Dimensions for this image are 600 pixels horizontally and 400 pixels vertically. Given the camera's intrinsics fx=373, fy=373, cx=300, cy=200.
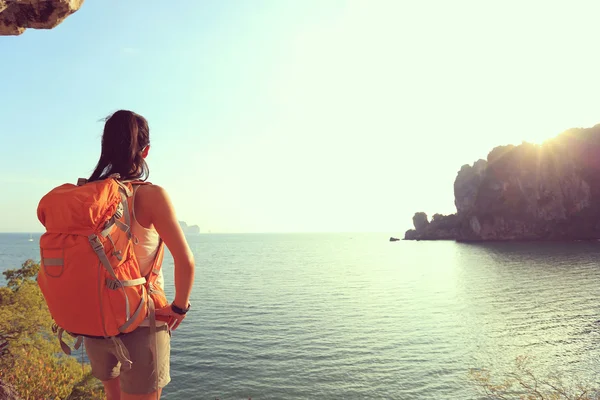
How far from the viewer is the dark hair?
2539 mm

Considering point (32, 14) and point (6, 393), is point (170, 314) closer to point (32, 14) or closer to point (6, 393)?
point (32, 14)

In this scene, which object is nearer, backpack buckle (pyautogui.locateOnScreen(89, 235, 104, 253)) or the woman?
backpack buckle (pyautogui.locateOnScreen(89, 235, 104, 253))

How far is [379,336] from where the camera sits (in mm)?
30781

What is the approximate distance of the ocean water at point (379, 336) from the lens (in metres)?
21.7

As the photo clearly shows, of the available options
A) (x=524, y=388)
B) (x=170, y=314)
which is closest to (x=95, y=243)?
(x=170, y=314)

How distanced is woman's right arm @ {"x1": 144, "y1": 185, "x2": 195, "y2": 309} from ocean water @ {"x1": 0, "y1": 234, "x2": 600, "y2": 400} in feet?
67.1

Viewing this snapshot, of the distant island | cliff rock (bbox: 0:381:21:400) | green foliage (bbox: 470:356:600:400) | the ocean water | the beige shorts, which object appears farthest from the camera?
the distant island

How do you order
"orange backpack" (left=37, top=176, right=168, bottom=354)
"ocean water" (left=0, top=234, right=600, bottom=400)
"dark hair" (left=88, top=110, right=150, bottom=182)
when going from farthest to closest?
1. "ocean water" (left=0, top=234, right=600, bottom=400)
2. "dark hair" (left=88, top=110, right=150, bottom=182)
3. "orange backpack" (left=37, top=176, right=168, bottom=354)

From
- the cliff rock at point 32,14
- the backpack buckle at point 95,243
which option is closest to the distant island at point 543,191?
the cliff rock at point 32,14

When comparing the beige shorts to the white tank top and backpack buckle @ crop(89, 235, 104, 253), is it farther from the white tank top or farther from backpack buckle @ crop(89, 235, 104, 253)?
backpack buckle @ crop(89, 235, 104, 253)

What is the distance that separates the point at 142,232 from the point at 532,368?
28.9 meters

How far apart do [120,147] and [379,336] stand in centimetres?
3151

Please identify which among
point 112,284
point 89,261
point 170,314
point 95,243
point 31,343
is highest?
point 95,243

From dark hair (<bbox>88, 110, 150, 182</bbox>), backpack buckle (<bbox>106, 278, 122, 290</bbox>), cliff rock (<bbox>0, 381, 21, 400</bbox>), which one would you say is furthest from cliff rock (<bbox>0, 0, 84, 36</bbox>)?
cliff rock (<bbox>0, 381, 21, 400</bbox>)
